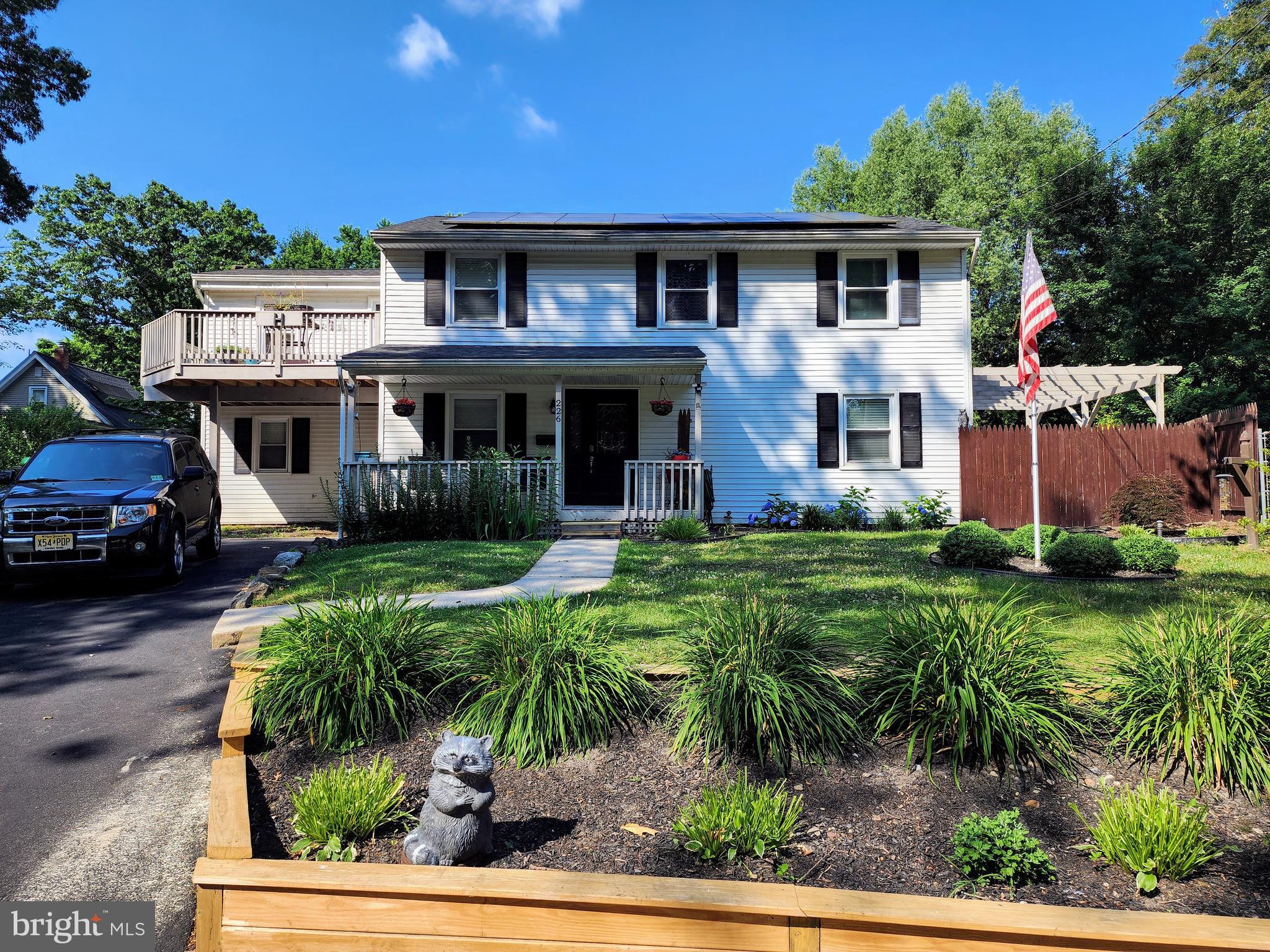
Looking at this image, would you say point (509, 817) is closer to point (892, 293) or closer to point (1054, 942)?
point (1054, 942)

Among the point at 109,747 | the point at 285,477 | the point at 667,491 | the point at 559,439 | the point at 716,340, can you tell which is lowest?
the point at 109,747

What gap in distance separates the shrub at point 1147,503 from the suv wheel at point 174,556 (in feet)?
46.9

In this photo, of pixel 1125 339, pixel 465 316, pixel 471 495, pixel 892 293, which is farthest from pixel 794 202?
pixel 471 495

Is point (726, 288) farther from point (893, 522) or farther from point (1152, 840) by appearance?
point (1152, 840)

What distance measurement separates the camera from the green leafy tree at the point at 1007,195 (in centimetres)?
2547

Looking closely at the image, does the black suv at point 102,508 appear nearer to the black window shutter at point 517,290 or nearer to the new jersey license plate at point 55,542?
the new jersey license plate at point 55,542

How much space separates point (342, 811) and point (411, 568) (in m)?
5.72

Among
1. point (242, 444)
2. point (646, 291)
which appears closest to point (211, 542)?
point (242, 444)

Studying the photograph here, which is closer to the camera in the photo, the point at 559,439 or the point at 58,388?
the point at 559,439

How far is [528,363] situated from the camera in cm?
1249

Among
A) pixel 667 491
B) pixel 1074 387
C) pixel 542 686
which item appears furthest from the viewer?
pixel 1074 387

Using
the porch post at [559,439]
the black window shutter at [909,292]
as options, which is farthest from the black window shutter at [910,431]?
the porch post at [559,439]

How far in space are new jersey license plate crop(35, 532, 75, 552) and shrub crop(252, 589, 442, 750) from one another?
5997 mm

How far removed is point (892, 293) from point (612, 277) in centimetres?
563
